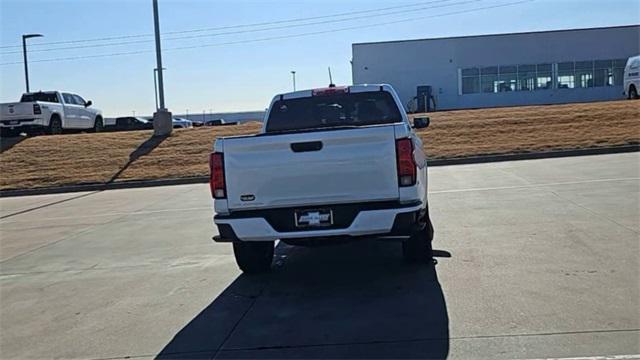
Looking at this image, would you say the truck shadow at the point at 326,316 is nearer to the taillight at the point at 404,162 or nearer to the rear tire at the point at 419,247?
the rear tire at the point at 419,247

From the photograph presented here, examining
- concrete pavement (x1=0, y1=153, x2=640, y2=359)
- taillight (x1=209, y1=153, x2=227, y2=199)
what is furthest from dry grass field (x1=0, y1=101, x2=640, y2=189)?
→ taillight (x1=209, y1=153, x2=227, y2=199)

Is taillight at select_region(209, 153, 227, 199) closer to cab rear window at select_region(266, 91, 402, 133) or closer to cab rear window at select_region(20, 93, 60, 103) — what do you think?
cab rear window at select_region(266, 91, 402, 133)

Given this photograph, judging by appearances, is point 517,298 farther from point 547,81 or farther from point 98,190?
point 547,81

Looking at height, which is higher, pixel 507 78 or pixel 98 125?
pixel 507 78

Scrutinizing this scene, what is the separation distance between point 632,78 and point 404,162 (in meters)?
29.9

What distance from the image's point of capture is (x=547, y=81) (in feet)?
180

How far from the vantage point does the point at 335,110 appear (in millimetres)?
8656

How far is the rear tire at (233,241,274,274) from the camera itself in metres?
7.38

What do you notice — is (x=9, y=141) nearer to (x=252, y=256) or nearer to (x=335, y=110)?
(x=335, y=110)

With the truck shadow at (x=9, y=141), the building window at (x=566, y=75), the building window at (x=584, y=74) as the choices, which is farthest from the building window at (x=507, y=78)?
the truck shadow at (x=9, y=141)

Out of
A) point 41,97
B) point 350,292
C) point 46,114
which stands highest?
point 41,97

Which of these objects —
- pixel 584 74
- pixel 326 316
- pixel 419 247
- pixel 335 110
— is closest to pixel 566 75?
pixel 584 74

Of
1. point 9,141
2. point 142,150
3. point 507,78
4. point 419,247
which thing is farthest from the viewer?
point 507,78

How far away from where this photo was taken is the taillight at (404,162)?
6188mm
